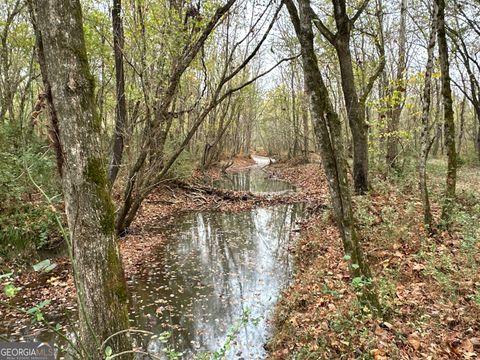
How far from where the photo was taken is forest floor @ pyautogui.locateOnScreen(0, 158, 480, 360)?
3785 millimetres

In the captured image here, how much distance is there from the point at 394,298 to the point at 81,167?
4300mm

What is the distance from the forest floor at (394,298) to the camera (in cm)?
371

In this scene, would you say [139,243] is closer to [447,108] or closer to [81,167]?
[81,167]

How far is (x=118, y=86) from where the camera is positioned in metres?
10.0

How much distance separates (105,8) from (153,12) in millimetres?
4521

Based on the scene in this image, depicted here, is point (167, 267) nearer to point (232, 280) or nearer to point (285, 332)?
point (232, 280)

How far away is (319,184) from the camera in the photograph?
18.3 metres

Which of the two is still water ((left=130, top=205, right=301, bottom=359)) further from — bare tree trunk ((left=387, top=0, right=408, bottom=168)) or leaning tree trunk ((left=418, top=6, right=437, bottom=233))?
bare tree trunk ((left=387, top=0, right=408, bottom=168))

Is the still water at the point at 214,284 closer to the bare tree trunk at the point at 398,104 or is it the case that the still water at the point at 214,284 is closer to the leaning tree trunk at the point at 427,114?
the leaning tree trunk at the point at 427,114

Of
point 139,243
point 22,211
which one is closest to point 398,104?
point 139,243

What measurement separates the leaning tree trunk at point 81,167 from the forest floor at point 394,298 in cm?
250

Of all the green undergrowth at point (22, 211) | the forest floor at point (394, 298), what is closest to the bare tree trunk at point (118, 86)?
the green undergrowth at point (22, 211)

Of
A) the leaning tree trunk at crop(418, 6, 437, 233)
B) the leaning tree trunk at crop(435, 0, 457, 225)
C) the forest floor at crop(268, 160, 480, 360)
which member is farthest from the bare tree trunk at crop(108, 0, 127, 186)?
the leaning tree trunk at crop(435, 0, 457, 225)

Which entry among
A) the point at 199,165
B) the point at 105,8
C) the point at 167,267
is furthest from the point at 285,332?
the point at 199,165
